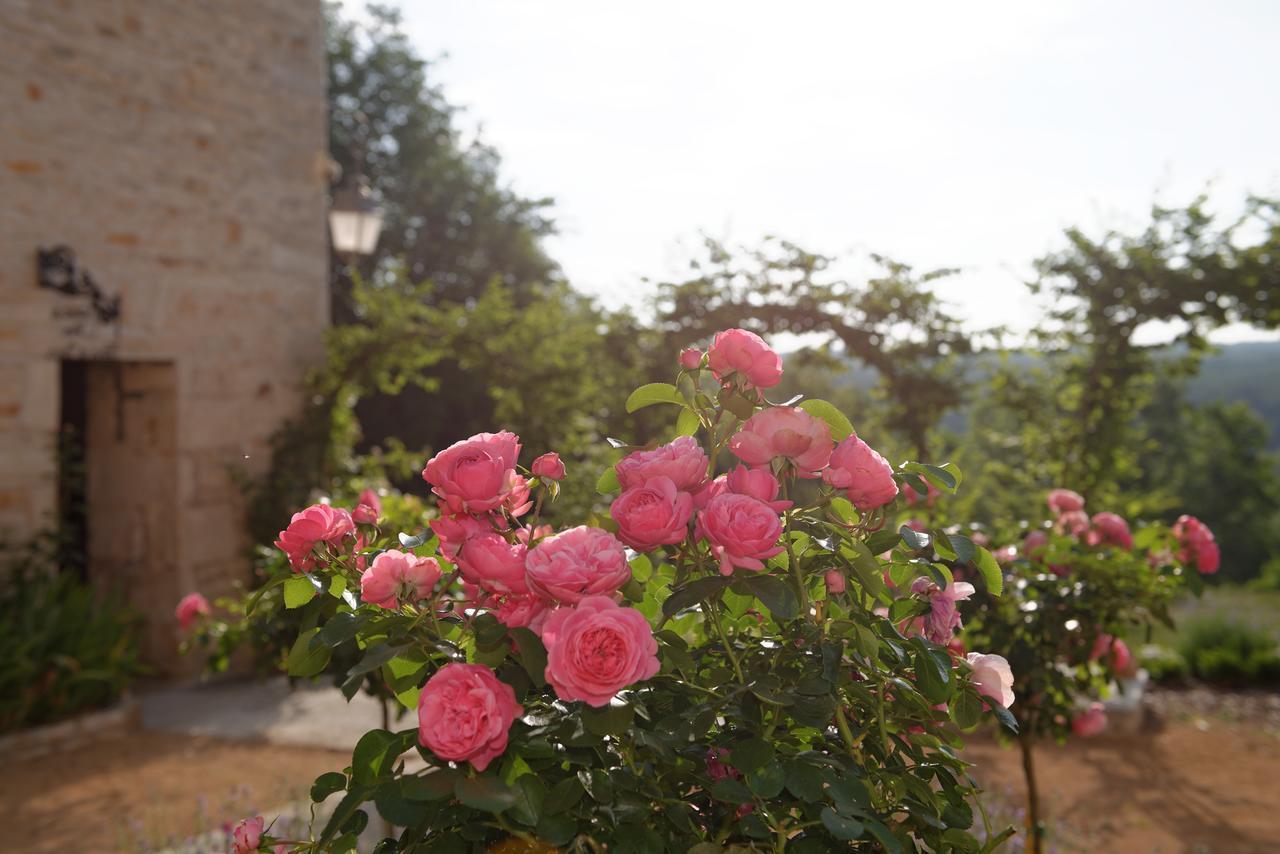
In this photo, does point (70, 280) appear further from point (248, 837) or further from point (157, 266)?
point (248, 837)

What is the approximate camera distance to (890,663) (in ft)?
4.26

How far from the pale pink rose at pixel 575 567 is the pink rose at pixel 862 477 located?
1.04 feet

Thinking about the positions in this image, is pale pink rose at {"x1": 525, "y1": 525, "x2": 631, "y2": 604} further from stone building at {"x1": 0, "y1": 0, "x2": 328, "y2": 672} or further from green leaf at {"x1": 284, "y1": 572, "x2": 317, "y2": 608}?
stone building at {"x1": 0, "y1": 0, "x2": 328, "y2": 672}

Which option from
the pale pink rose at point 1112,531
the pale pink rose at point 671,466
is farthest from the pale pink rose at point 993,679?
the pale pink rose at point 1112,531

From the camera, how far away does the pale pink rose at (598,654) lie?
1.03 meters

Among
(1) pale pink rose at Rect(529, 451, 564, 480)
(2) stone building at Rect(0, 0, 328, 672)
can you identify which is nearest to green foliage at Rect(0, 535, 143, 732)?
(2) stone building at Rect(0, 0, 328, 672)

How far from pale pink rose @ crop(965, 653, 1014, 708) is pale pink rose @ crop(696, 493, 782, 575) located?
0.37 meters

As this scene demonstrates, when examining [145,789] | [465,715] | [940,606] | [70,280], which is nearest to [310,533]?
[465,715]

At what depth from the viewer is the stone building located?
205 inches

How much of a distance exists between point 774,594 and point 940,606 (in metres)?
0.30

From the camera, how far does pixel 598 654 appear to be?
3.40 ft

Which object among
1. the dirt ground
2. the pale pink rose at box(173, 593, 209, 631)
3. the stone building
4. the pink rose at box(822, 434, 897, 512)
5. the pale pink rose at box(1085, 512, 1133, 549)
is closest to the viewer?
the pink rose at box(822, 434, 897, 512)

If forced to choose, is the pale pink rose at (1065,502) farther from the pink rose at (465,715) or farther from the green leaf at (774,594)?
the pink rose at (465,715)

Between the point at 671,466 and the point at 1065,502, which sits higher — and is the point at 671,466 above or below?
above
